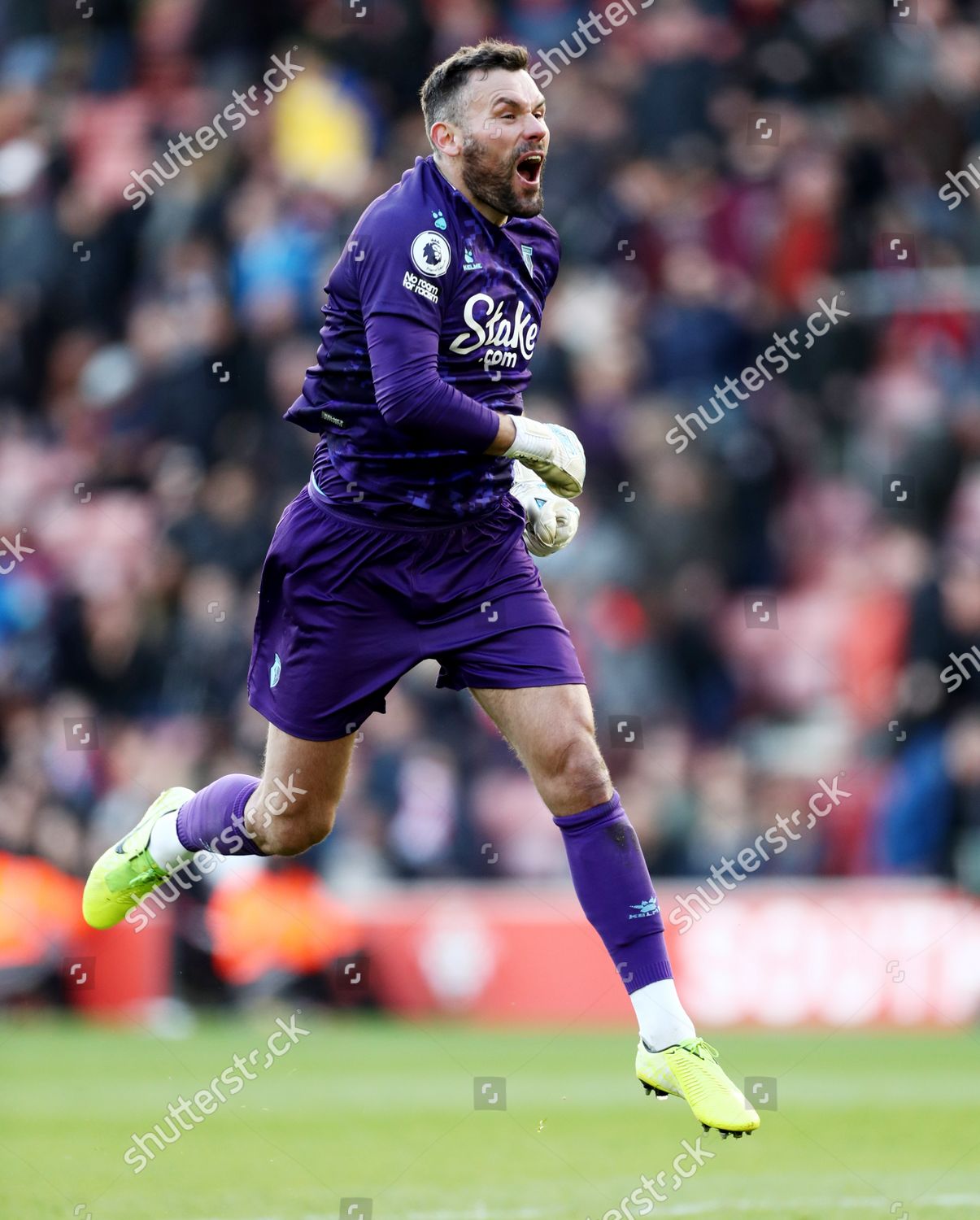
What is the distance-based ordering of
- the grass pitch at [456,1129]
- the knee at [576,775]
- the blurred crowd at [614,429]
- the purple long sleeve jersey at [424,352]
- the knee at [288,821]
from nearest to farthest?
the purple long sleeve jersey at [424,352] < the knee at [576,775] < the knee at [288,821] < the grass pitch at [456,1129] < the blurred crowd at [614,429]

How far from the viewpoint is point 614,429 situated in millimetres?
12453

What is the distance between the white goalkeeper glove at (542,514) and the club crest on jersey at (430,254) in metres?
0.71

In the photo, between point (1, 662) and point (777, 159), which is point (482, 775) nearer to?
point (1, 662)

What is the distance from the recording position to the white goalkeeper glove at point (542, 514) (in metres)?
6.05

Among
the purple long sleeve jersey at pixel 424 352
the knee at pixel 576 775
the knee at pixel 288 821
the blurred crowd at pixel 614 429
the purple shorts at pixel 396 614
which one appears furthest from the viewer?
the blurred crowd at pixel 614 429

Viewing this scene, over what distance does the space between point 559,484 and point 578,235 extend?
7735 millimetres

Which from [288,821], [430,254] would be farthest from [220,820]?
[430,254]

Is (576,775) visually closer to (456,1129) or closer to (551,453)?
(551,453)

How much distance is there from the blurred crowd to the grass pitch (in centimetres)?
120

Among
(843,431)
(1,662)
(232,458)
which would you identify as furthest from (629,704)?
(1,662)

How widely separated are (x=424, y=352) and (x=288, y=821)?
4.75ft

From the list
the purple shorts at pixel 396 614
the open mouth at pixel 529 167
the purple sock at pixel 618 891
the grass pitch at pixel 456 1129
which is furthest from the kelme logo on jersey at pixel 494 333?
the grass pitch at pixel 456 1129

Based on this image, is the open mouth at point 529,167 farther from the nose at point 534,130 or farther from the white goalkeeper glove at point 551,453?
the white goalkeeper glove at point 551,453

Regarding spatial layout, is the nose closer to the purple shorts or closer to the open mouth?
the open mouth
